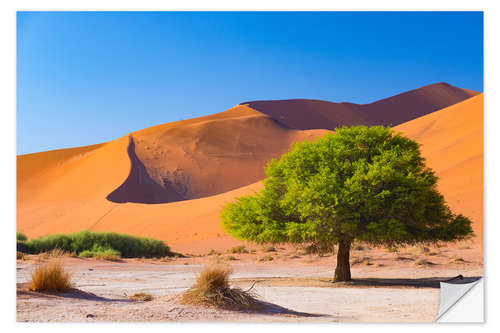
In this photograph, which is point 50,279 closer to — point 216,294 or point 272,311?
point 216,294

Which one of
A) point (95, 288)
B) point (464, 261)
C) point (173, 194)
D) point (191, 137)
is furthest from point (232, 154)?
point (95, 288)

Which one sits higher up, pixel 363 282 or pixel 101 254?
pixel 363 282

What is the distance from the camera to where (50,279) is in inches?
406

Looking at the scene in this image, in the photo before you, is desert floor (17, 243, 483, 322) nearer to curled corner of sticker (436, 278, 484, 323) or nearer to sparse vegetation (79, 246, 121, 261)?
curled corner of sticker (436, 278, 484, 323)

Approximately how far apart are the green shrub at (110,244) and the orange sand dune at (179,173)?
2965 millimetres

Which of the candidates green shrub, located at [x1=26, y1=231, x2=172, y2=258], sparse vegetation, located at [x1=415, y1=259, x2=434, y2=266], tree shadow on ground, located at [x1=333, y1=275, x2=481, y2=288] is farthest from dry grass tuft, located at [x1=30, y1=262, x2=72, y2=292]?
green shrub, located at [x1=26, y1=231, x2=172, y2=258]

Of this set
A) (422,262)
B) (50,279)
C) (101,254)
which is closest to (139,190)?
(101,254)

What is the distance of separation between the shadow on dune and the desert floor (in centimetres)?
2351

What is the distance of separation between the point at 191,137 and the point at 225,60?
62.3 meters

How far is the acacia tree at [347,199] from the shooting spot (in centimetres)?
1428

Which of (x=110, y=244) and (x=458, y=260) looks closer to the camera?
(x=458, y=260)

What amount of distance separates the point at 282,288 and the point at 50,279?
7035mm

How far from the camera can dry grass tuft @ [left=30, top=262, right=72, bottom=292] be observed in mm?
10195
